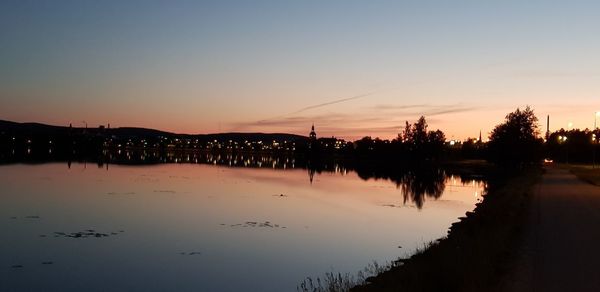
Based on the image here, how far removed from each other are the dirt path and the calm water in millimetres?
5558

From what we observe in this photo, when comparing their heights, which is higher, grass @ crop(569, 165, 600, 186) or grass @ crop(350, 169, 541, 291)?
grass @ crop(569, 165, 600, 186)

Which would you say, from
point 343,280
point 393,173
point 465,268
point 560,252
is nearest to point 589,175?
point 393,173

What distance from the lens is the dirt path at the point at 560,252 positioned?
1109 centimetres

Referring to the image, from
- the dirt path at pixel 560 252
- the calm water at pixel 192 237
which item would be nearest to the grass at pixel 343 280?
the calm water at pixel 192 237

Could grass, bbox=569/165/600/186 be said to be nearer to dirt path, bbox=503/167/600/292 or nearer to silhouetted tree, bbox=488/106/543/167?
silhouetted tree, bbox=488/106/543/167

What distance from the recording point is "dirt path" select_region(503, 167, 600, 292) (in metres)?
11.1

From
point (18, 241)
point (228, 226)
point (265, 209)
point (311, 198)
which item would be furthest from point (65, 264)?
point (311, 198)

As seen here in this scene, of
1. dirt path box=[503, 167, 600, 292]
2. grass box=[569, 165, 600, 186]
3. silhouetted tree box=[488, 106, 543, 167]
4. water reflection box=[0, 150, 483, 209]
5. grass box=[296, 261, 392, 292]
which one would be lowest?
grass box=[296, 261, 392, 292]

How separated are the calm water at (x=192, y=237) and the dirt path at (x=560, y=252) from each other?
5.56m

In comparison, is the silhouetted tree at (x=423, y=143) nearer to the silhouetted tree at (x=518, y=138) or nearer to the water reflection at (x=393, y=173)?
the water reflection at (x=393, y=173)

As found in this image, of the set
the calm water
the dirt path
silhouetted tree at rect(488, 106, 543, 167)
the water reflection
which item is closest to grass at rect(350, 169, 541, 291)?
the dirt path

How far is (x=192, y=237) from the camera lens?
25.1 meters

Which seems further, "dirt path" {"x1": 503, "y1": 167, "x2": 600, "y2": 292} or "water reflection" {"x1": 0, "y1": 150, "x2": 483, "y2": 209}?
"water reflection" {"x1": 0, "y1": 150, "x2": 483, "y2": 209}

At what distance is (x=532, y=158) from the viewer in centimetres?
8012
